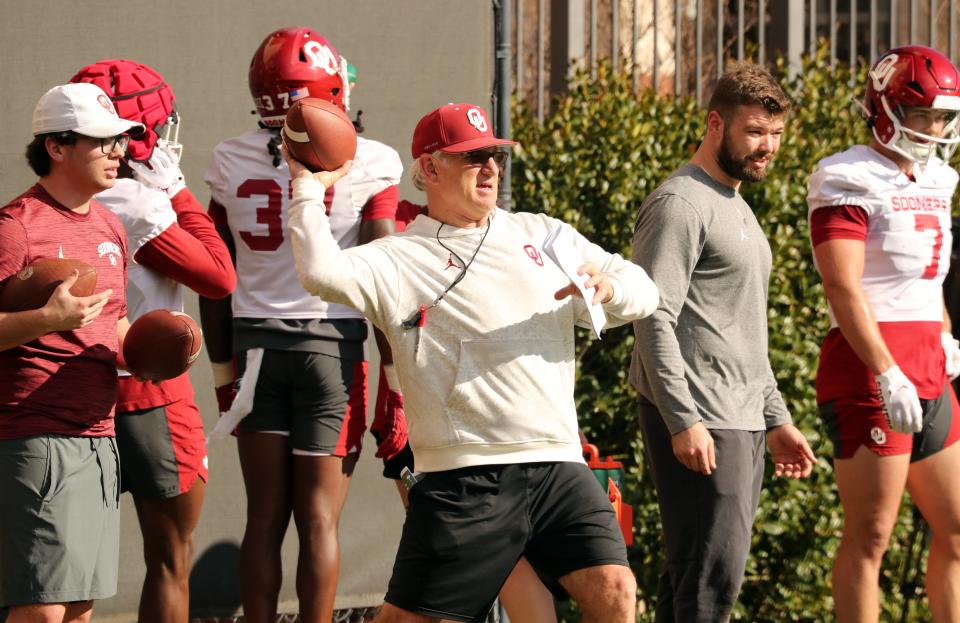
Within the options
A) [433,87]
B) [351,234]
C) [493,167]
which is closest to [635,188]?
[433,87]

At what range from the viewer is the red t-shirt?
3.53 metres

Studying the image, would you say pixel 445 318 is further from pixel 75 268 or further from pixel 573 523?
pixel 75 268

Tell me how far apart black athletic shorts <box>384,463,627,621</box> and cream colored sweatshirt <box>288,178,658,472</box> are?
56mm

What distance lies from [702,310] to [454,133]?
1098 millimetres

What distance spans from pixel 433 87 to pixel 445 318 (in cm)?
255

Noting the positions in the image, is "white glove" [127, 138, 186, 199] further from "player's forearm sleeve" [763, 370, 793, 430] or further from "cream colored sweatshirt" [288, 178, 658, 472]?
"player's forearm sleeve" [763, 370, 793, 430]

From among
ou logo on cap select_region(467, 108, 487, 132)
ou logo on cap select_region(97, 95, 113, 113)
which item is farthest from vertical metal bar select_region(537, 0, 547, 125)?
ou logo on cap select_region(97, 95, 113, 113)

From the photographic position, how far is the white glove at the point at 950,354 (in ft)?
16.3

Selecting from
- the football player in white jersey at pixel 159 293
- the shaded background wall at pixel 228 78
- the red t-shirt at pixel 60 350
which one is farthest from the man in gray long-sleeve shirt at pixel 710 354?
the shaded background wall at pixel 228 78

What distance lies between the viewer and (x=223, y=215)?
4656 millimetres

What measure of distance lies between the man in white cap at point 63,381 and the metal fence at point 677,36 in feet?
12.4

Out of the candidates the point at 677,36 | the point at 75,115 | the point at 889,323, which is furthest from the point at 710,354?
the point at 677,36

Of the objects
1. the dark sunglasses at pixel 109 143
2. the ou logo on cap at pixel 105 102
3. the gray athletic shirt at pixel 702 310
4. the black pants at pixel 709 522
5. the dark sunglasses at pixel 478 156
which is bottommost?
the black pants at pixel 709 522

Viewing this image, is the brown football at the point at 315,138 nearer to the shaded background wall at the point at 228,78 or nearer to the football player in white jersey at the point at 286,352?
the football player in white jersey at the point at 286,352
